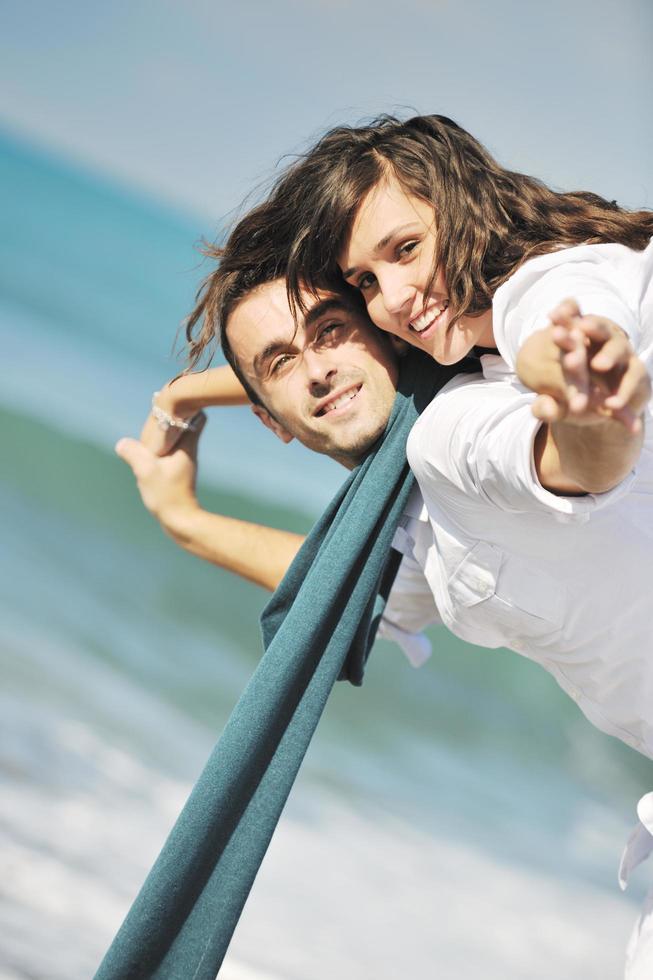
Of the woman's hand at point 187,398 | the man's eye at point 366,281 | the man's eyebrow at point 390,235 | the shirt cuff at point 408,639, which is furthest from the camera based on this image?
the woman's hand at point 187,398

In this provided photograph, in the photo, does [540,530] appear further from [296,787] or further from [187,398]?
[296,787]

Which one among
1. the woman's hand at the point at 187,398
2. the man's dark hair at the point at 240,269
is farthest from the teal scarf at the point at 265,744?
the woman's hand at the point at 187,398

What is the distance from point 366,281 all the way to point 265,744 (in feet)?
3.06

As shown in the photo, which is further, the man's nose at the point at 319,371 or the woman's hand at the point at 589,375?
the man's nose at the point at 319,371

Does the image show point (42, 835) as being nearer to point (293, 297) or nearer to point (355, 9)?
point (293, 297)

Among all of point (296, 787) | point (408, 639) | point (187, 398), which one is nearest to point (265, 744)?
point (408, 639)

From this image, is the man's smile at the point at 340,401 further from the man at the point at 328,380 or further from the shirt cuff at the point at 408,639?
the shirt cuff at the point at 408,639

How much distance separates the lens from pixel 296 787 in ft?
14.5

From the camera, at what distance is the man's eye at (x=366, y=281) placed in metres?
2.10

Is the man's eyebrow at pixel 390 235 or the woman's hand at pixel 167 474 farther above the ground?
the man's eyebrow at pixel 390 235

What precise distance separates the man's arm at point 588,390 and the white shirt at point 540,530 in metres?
0.09

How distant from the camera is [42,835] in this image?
329 centimetres

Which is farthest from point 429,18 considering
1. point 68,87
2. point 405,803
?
point 405,803

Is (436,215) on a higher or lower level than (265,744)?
higher
